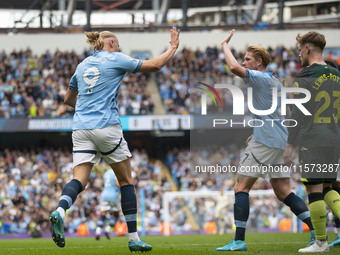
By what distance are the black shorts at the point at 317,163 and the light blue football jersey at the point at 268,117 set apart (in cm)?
69

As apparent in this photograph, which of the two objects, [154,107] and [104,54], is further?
[154,107]

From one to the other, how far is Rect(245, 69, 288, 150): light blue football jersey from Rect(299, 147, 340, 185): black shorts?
685 millimetres

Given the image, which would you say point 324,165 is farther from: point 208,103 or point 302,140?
point 208,103

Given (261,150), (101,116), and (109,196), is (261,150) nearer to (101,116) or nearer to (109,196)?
(101,116)

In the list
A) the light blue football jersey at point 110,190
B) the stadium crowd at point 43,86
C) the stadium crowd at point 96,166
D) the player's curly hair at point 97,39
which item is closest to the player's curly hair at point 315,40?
the player's curly hair at point 97,39

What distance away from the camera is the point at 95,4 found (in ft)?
131

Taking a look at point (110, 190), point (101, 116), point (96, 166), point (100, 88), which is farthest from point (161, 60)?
point (96, 166)

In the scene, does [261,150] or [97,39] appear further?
[261,150]

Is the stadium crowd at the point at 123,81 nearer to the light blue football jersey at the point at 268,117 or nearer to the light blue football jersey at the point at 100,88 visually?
the light blue football jersey at the point at 268,117

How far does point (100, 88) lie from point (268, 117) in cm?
204

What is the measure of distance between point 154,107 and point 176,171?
10.6ft

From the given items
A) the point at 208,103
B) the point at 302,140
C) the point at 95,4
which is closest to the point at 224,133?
the point at 95,4

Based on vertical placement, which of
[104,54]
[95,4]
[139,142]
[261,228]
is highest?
[95,4]

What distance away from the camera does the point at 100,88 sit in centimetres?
699
